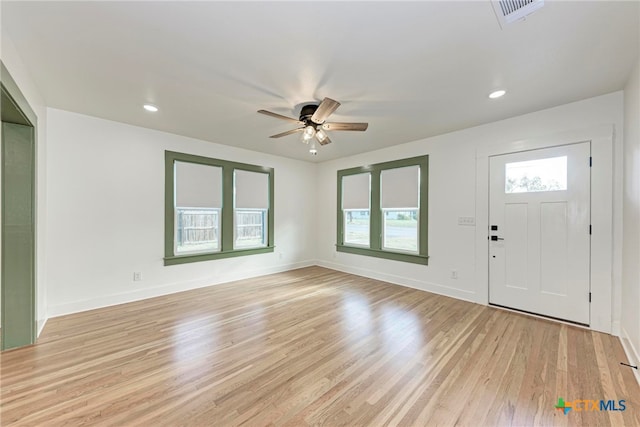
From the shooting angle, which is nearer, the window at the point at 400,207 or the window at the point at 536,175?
the window at the point at 536,175

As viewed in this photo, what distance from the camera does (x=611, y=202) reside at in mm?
2754

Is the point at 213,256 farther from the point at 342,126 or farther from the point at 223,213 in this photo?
the point at 342,126

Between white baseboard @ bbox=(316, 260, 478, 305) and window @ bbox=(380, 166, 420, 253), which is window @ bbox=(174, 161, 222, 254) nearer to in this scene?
white baseboard @ bbox=(316, 260, 478, 305)

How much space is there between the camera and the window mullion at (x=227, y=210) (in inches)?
189

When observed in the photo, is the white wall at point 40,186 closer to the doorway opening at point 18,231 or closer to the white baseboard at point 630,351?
the doorway opening at point 18,231

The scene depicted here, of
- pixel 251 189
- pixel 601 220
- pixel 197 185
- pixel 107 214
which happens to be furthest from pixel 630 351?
pixel 107 214

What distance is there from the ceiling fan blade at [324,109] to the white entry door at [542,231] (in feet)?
8.57

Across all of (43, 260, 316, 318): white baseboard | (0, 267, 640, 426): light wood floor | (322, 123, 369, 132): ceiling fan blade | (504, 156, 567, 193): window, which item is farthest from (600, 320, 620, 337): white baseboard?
(43, 260, 316, 318): white baseboard

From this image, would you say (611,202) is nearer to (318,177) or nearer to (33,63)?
(318,177)

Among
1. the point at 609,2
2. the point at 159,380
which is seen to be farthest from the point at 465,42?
the point at 159,380

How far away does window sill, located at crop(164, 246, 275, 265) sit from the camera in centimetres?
418

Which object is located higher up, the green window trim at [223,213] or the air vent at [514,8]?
the air vent at [514,8]

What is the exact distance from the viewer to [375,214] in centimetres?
523

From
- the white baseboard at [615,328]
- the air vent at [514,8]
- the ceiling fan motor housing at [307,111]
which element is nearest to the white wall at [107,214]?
the ceiling fan motor housing at [307,111]
